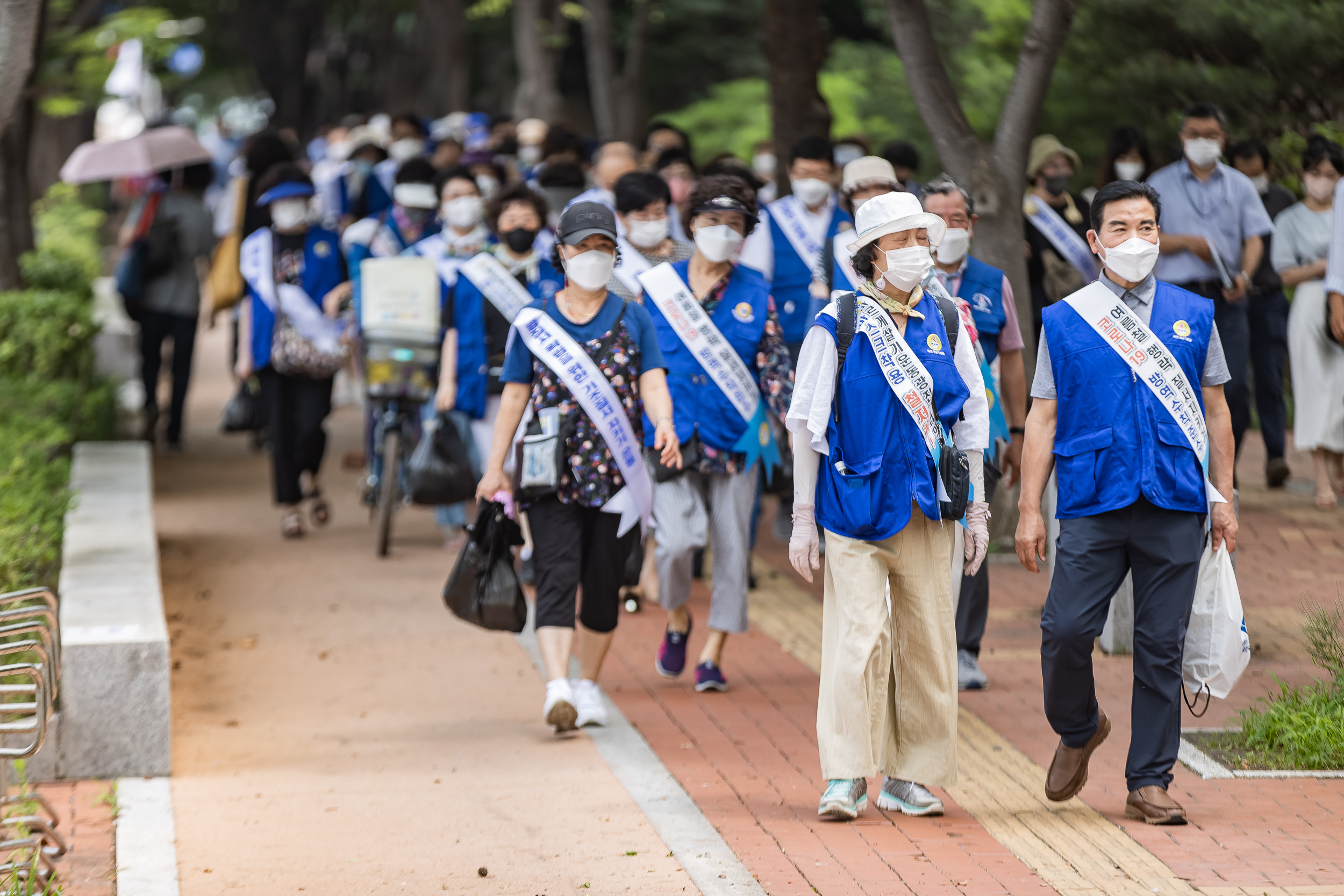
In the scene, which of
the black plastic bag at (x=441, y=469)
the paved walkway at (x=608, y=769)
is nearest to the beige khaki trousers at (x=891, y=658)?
the paved walkway at (x=608, y=769)

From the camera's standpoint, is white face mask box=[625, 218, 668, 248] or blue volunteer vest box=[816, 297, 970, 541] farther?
white face mask box=[625, 218, 668, 248]

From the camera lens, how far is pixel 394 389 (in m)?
10.5

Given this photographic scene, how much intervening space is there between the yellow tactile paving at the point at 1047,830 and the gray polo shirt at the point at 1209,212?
362cm

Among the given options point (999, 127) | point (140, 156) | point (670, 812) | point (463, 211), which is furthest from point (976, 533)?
point (140, 156)

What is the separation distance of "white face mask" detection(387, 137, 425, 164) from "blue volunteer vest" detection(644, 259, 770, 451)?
9.54 m

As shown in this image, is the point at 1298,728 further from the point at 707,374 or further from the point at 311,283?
the point at 311,283

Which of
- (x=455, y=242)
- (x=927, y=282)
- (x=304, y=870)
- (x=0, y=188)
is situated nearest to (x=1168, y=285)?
(x=927, y=282)

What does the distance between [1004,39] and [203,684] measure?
517 inches

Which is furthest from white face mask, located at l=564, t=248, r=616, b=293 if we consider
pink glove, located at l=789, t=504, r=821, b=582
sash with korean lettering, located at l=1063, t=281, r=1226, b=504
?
sash with korean lettering, located at l=1063, t=281, r=1226, b=504

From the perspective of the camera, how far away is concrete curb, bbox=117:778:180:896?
5348 millimetres

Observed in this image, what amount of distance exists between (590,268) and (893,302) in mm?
1546

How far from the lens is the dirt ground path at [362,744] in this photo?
552 cm

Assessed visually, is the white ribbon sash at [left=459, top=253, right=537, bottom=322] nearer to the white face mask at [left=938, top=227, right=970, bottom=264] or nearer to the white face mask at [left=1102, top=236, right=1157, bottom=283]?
the white face mask at [left=938, top=227, right=970, bottom=264]

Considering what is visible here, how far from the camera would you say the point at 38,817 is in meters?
5.73
